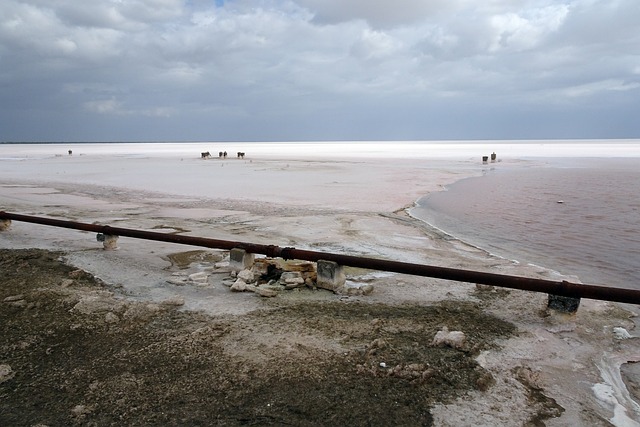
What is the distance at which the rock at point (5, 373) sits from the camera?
301 cm

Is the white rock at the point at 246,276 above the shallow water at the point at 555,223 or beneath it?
above

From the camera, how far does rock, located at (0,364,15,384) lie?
3006mm

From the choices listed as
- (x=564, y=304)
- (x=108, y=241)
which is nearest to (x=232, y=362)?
(x=564, y=304)

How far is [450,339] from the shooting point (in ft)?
11.5

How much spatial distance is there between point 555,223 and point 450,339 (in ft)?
24.1

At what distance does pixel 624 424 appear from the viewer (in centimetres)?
267

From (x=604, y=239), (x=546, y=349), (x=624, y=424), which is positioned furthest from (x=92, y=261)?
(x=604, y=239)

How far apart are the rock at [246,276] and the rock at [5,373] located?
225 centimetres

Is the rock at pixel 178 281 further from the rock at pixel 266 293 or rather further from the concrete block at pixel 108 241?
the concrete block at pixel 108 241

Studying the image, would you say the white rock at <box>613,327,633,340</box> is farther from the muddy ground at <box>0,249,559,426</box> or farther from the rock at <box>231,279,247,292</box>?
the rock at <box>231,279,247,292</box>

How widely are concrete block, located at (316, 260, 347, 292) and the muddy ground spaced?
35 centimetres

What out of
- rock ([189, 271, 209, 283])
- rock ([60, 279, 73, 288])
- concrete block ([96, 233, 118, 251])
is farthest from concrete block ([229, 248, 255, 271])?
concrete block ([96, 233, 118, 251])

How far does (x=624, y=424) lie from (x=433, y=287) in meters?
2.39

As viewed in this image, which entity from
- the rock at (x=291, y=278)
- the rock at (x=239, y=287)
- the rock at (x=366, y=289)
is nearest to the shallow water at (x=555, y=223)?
the rock at (x=366, y=289)
